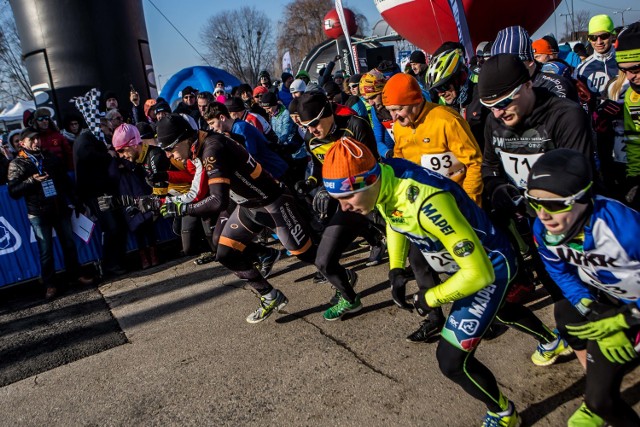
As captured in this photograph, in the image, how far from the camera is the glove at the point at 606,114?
3.96 m

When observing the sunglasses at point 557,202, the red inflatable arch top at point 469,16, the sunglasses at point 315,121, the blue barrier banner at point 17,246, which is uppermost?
the red inflatable arch top at point 469,16

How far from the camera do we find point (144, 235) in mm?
7336

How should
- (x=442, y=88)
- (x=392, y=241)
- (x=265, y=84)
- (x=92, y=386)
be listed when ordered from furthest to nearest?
1. (x=265, y=84)
2. (x=442, y=88)
3. (x=92, y=386)
4. (x=392, y=241)

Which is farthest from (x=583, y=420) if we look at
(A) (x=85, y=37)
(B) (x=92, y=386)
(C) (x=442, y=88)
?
(A) (x=85, y=37)

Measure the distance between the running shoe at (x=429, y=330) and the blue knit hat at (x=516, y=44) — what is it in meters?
2.26

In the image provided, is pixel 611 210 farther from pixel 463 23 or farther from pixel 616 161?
pixel 463 23

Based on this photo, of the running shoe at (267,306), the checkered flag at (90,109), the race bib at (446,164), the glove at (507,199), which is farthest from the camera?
the checkered flag at (90,109)

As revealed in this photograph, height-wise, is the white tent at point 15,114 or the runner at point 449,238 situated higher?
the white tent at point 15,114

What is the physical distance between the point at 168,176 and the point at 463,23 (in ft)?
26.0

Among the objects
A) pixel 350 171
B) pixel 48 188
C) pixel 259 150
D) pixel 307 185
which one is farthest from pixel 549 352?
pixel 48 188

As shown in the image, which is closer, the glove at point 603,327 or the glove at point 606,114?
the glove at point 603,327

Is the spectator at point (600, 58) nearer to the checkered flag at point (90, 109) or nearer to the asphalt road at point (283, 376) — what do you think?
the asphalt road at point (283, 376)

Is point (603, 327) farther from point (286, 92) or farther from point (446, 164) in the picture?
point (286, 92)

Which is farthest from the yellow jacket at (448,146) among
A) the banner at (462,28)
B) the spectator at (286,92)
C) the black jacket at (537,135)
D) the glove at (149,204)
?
the spectator at (286,92)
